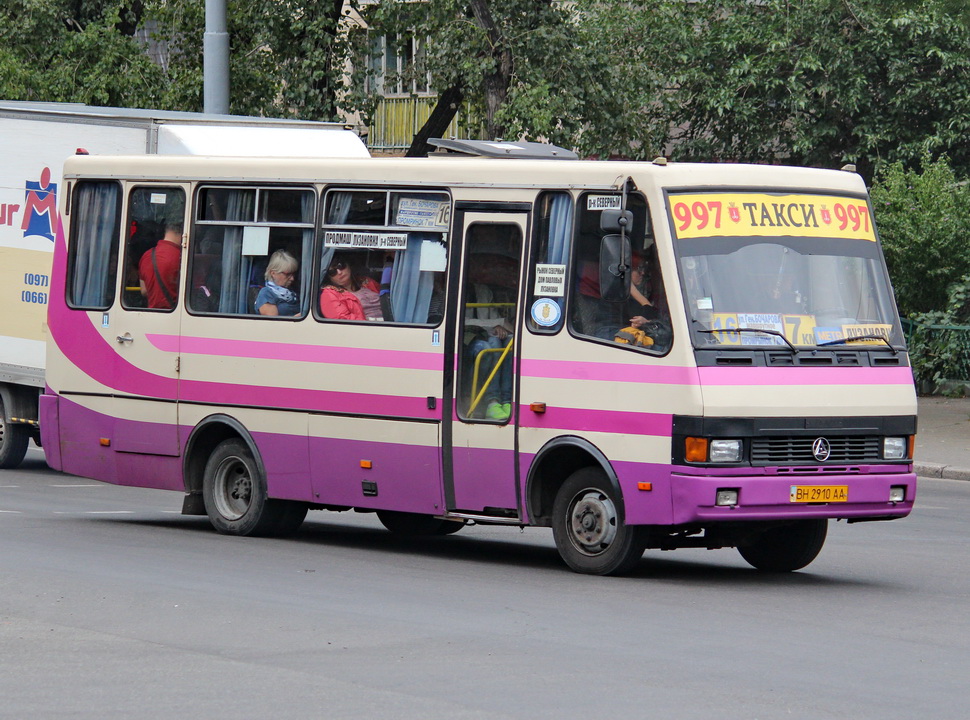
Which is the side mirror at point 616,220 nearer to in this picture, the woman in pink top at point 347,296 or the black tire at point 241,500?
the woman in pink top at point 347,296

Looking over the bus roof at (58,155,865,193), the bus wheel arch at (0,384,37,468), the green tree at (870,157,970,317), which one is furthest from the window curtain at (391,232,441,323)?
the green tree at (870,157,970,317)

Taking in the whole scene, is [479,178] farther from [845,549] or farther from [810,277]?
[845,549]

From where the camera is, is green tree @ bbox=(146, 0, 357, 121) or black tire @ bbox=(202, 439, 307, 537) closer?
black tire @ bbox=(202, 439, 307, 537)

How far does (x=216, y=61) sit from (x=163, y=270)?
9.35 metres

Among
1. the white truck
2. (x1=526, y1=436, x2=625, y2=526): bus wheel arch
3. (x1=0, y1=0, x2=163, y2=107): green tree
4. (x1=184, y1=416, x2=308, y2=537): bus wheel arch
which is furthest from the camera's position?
(x1=0, y1=0, x2=163, y2=107): green tree

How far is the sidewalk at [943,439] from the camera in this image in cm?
2047

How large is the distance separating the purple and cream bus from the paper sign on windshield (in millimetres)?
16

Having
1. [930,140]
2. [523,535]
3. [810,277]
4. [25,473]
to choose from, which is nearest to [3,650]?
[810,277]

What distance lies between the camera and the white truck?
59.3ft

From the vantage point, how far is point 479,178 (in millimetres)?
11938

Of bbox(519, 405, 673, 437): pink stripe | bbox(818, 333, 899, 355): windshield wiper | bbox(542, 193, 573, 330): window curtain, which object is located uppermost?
bbox(542, 193, 573, 330): window curtain

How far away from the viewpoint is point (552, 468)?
37.9ft

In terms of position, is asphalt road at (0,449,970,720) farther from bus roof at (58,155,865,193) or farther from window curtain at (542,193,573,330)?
bus roof at (58,155,865,193)

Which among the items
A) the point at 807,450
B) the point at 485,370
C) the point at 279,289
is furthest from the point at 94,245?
the point at 807,450
